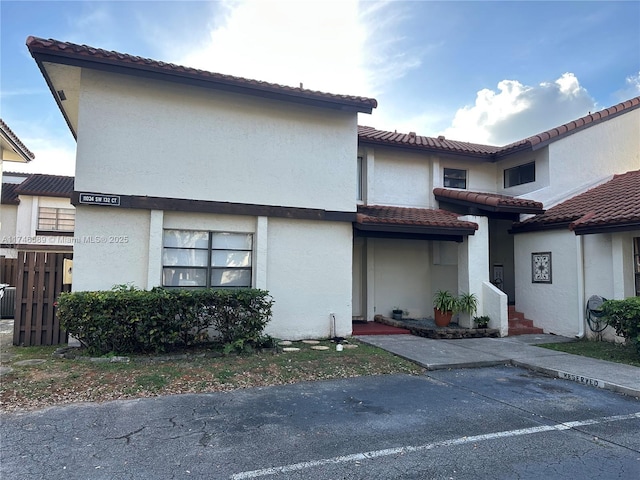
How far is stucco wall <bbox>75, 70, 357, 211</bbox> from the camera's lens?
8336mm

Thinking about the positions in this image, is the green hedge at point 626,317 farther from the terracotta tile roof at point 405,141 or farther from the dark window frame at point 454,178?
the terracotta tile roof at point 405,141

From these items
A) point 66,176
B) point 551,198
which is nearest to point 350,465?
point 551,198

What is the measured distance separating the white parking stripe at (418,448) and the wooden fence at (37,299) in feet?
23.1

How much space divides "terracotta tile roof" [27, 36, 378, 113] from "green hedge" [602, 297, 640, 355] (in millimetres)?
6750

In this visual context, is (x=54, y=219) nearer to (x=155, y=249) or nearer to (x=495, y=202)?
(x=155, y=249)

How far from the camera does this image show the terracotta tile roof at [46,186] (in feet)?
68.0

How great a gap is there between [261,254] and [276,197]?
1401mm

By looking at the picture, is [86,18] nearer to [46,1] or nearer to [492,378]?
[46,1]

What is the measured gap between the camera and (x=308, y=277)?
9.73 metres

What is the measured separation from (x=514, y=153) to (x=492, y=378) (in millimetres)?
8625

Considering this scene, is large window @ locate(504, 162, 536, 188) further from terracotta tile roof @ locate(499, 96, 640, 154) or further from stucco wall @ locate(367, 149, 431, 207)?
stucco wall @ locate(367, 149, 431, 207)

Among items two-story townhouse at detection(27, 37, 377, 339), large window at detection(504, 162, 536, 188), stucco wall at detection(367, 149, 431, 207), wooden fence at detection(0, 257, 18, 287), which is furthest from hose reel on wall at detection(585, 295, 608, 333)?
wooden fence at detection(0, 257, 18, 287)

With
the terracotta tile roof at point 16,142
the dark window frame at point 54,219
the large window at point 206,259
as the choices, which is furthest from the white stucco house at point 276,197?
the dark window frame at point 54,219

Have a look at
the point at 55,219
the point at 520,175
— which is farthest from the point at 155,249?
the point at 55,219
